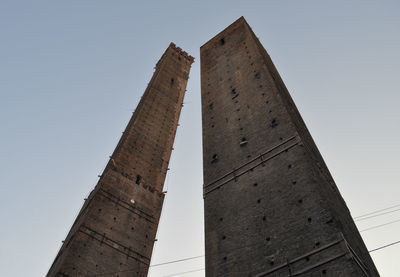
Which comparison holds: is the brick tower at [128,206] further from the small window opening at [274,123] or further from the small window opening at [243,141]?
the small window opening at [274,123]

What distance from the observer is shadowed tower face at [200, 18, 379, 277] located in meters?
8.38

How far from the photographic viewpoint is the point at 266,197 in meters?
10.1

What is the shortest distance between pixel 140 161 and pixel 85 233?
6141mm

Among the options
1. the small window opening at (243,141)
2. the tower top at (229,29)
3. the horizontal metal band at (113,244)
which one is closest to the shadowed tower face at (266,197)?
the small window opening at (243,141)

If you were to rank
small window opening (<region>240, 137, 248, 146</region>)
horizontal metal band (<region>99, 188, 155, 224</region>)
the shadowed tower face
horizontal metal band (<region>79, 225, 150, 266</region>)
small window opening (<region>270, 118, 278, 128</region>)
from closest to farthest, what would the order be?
the shadowed tower face
small window opening (<region>270, 118, 278, 128</region>)
small window opening (<region>240, 137, 248, 146</region>)
horizontal metal band (<region>79, 225, 150, 266</region>)
horizontal metal band (<region>99, 188, 155, 224</region>)

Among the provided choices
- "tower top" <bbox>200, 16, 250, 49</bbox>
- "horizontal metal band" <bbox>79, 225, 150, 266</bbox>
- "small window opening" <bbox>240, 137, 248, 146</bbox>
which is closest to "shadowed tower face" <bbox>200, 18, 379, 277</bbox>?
"small window opening" <bbox>240, 137, 248, 146</bbox>

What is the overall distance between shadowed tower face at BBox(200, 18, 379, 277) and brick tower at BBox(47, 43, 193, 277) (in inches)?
265

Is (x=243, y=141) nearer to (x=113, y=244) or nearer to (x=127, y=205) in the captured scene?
(x=113, y=244)

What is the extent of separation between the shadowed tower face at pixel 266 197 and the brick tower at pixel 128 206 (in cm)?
674

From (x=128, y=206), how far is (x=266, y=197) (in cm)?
1077

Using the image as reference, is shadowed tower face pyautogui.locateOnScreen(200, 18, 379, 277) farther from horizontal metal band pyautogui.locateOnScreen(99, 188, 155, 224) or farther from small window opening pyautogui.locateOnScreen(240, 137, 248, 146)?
horizontal metal band pyautogui.locateOnScreen(99, 188, 155, 224)

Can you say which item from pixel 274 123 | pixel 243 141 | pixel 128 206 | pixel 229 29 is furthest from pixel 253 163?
pixel 229 29

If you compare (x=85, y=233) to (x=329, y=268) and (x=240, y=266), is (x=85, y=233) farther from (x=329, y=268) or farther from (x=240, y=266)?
(x=329, y=268)

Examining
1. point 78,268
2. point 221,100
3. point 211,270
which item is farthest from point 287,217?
point 78,268
